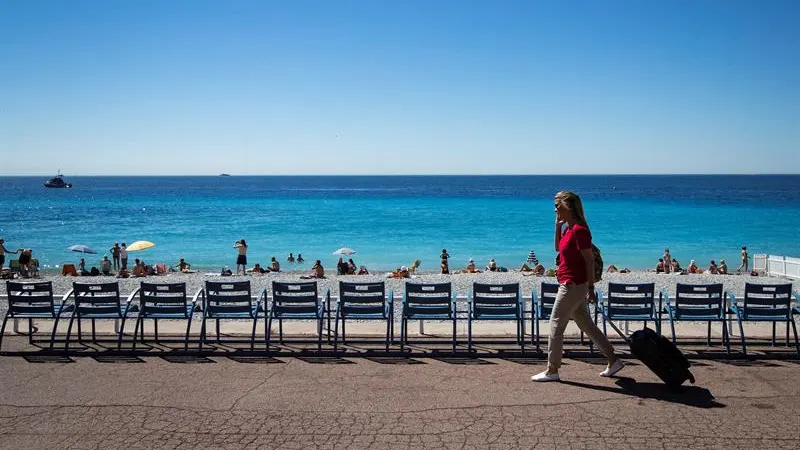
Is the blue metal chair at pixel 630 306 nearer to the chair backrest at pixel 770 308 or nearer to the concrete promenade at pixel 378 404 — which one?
the concrete promenade at pixel 378 404

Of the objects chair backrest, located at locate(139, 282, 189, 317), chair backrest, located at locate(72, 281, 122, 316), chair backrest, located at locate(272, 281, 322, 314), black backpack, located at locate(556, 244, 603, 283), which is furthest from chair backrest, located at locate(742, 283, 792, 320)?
chair backrest, located at locate(72, 281, 122, 316)

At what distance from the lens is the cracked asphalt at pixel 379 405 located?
550 cm

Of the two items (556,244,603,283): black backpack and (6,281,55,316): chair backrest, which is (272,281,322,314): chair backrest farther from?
(556,244,603,283): black backpack

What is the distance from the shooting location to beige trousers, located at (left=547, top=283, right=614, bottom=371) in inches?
275

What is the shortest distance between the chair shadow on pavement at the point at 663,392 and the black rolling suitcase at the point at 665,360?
10cm

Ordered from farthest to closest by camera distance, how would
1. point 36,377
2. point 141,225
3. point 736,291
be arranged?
point 141,225 → point 736,291 → point 36,377

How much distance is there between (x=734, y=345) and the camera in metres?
8.59

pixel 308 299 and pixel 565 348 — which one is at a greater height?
pixel 308 299

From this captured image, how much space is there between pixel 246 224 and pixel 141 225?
855 cm

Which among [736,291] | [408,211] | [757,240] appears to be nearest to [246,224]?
[408,211]

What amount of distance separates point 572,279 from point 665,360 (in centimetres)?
112

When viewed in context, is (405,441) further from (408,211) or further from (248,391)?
(408,211)

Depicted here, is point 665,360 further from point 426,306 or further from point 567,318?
point 426,306

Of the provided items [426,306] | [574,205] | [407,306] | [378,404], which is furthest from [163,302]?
[574,205]
